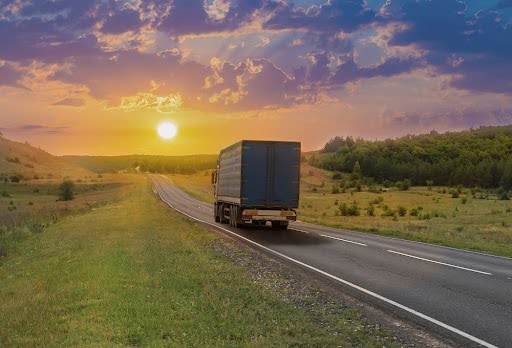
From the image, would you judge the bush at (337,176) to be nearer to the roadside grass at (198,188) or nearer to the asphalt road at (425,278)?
the roadside grass at (198,188)

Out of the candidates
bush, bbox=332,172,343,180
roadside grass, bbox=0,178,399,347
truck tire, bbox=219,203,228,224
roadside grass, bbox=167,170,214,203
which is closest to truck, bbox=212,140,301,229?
truck tire, bbox=219,203,228,224

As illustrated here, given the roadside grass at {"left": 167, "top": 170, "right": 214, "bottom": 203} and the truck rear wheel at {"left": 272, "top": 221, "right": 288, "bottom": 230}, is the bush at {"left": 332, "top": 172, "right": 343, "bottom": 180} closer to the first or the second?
the roadside grass at {"left": 167, "top": 170, "right": 214, "bottom": 203}

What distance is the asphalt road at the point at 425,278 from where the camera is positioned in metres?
8.57

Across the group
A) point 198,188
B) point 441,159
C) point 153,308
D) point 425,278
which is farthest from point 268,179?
point 441,159

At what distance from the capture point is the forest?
116 meters

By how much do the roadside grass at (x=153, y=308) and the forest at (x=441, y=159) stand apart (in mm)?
96934

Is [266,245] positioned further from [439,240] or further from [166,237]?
[439,240]

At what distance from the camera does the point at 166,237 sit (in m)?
21.5

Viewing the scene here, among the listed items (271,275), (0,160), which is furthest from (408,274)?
(0,160)

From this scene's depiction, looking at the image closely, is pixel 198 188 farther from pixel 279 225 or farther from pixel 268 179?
pixel 268 179

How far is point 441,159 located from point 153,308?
426 ft

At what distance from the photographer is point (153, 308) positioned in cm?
913

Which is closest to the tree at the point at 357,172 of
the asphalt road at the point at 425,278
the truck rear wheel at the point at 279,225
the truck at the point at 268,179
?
the truck rear wheel at the point at 279,225

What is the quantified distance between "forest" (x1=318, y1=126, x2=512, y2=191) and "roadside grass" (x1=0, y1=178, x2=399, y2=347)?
96.9 m
